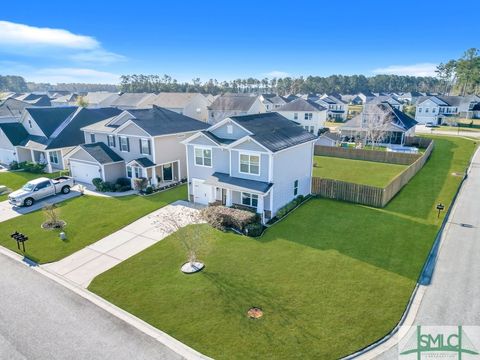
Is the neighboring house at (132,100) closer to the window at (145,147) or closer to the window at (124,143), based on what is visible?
the window at (124,143)

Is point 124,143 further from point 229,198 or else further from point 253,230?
point 253,230

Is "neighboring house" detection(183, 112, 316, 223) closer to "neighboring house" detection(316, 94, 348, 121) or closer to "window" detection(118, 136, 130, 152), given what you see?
"window" detection(118, 136, 130, 152)

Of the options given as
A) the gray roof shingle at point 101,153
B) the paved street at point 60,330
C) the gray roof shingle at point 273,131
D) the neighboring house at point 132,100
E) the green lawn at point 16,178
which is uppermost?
the neighboring house at point 132,100

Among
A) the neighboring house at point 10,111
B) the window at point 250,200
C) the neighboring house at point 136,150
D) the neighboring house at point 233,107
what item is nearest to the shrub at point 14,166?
the neighboring house at point 136,150

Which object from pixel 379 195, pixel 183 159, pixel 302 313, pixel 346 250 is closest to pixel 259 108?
pixel 183 159

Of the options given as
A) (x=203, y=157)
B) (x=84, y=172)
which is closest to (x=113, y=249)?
(x=203, y=157)

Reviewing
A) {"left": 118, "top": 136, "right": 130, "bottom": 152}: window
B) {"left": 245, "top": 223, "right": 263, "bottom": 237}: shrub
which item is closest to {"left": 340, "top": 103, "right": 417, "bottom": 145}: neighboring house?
{"left": 245, "top": 223, "right": 263, "bottom": 237}: shrub
